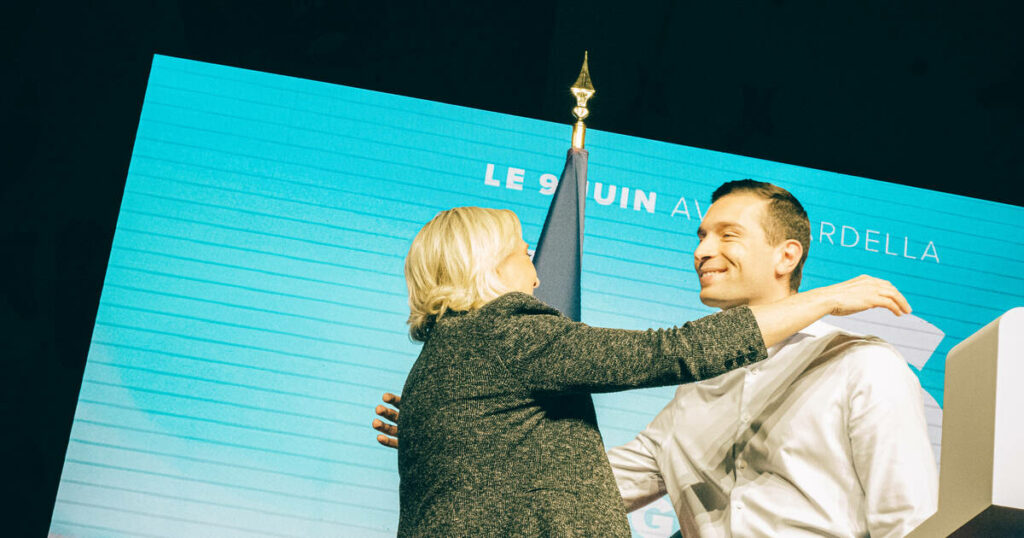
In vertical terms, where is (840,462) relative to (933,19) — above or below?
below

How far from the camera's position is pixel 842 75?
304cm

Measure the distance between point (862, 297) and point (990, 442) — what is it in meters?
0.85

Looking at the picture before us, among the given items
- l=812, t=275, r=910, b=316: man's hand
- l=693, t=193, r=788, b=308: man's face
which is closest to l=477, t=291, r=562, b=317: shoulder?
l=812, t=275, r=910, b=316: man's hand

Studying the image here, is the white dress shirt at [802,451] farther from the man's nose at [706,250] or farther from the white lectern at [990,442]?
the white lectern at [990,442]

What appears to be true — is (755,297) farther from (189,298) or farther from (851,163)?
(189,298)

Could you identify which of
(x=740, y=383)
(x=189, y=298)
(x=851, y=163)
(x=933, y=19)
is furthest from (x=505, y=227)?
(x=933, y=19)

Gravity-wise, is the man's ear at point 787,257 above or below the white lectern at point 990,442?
above

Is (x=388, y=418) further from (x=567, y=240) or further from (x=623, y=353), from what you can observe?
(x=623, y=353)

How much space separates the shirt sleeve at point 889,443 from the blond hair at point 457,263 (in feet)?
2.65

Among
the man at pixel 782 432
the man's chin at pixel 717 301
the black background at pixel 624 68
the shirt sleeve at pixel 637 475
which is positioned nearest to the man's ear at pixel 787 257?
the man at pixel 782 432

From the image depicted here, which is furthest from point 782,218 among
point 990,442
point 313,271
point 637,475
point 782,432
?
point 990,442

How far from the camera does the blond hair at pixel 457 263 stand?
1.63 m

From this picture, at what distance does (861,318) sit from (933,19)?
3.53ft

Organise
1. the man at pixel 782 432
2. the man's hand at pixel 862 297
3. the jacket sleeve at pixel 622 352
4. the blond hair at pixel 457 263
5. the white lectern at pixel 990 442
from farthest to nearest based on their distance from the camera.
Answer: the man at pixel 782 432
the blond hair at pixel 457 263
the man's hand at pixel 862 297
the jacket sleeve at pixel 622 352
the white lectern at pixel 990 442
